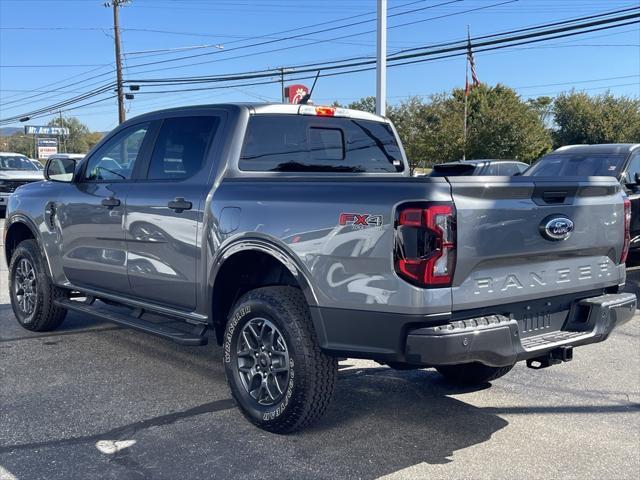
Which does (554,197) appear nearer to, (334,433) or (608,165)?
(334,433)

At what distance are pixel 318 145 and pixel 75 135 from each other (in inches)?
4247

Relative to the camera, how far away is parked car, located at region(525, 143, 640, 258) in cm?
879

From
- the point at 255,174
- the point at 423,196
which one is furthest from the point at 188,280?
the point at 423,196

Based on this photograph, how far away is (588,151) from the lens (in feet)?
31.4

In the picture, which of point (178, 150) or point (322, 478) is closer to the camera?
point (322, 478)

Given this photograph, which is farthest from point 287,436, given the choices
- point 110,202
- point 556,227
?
point 110,202

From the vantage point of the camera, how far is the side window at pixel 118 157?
521cm

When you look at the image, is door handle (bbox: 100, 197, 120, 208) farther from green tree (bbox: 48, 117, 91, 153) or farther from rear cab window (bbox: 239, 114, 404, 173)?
green tree (bbox: 48, 117, 91, 153)

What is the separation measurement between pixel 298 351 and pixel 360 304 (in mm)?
526

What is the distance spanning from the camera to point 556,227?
3662 mm

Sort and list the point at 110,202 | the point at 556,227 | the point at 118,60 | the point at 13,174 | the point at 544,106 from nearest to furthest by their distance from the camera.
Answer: the point at 556,227 → the point at 110,202 → the point at 13,174 → the point at 118,60 → the point at 544,106

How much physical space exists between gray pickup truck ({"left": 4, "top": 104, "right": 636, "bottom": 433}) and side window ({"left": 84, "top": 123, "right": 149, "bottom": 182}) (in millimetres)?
17

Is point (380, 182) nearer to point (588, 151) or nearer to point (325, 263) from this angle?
point (325, 263)

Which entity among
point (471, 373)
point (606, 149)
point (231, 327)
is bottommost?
point (471, 373)
